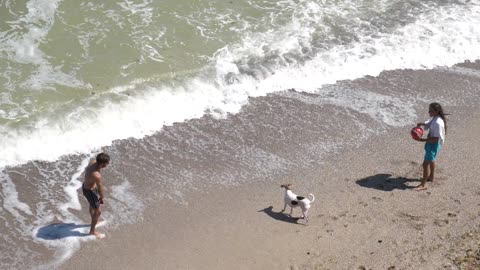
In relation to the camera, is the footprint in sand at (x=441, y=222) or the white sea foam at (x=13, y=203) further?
the white sea foam at (x=13, y=203)

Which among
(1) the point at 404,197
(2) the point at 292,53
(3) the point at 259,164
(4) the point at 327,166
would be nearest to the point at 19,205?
(3) the point at 259,164

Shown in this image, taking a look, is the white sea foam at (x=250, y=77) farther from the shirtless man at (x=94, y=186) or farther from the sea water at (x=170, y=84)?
the shirtless man at (x=94, y=186)

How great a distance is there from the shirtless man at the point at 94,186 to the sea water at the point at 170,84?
46 centimetres

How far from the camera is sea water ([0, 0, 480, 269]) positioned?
380 inches

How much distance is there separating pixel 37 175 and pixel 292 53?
6.25 metres

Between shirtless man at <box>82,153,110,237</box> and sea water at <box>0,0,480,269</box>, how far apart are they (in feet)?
1.52

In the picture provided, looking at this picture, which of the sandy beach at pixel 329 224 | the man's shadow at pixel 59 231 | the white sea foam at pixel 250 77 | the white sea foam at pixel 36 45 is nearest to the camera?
the sandy beach at pixel 329 224

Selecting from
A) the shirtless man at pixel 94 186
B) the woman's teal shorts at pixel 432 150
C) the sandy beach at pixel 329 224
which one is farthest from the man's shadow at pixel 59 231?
the woman's teal shorts at pixel 432 150

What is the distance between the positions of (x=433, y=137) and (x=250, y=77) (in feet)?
14.2

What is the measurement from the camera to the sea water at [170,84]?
31.6ft

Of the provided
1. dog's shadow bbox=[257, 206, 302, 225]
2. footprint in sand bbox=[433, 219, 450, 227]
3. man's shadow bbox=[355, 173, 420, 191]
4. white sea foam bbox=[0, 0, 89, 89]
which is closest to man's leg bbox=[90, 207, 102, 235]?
dog's shadow bbox=[257, 206, 302, 225]

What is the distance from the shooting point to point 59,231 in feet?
28.7

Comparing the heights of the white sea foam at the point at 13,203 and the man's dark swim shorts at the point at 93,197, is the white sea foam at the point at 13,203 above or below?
below

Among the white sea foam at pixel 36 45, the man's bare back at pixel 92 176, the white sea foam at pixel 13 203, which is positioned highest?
the man's bare back at pixel 92 176
